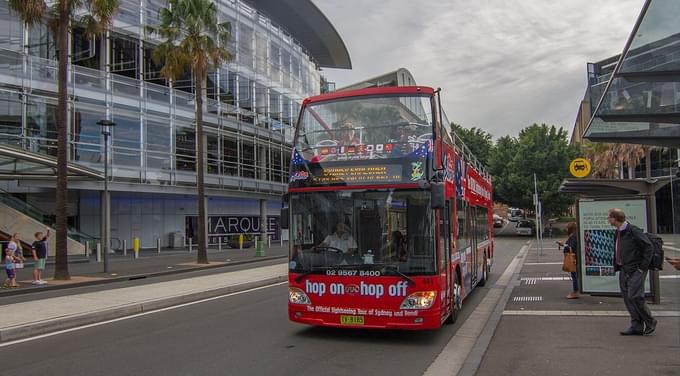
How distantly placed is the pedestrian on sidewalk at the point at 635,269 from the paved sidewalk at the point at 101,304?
9.20 meters

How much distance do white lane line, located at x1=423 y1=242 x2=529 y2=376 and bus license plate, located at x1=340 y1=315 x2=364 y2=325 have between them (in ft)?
3.87

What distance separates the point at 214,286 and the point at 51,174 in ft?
45.8

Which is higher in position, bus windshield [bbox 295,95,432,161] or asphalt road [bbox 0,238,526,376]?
bus windshield [bbox 295,95,432,161]

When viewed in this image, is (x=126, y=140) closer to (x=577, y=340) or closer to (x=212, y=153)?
(x=212, y=153)

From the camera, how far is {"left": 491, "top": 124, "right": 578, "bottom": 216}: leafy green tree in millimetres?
49156

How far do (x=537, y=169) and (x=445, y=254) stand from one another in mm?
44475

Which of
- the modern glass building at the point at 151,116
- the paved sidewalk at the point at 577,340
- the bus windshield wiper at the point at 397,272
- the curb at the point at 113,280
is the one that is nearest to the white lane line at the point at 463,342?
the paved sidewalk at the point at 577,340

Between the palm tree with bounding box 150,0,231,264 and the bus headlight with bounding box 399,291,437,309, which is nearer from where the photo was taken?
the bus headlight with bounding box 399,291,437,309

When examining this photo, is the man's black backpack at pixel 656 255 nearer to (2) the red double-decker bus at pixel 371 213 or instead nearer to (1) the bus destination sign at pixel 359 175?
(2) the red double-decker bus at pixel 371 213

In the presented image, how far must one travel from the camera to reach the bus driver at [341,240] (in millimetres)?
8070

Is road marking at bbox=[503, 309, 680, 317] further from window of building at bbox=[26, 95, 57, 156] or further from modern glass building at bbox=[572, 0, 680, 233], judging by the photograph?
window of building at bbox=[26, 95, 57, 156]

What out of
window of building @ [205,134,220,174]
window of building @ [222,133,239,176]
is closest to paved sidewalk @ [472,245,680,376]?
window of building @ [205,134,220,174]

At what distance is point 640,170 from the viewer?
56.1 metres

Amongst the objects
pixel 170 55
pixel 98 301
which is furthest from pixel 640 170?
pixel 98 301
